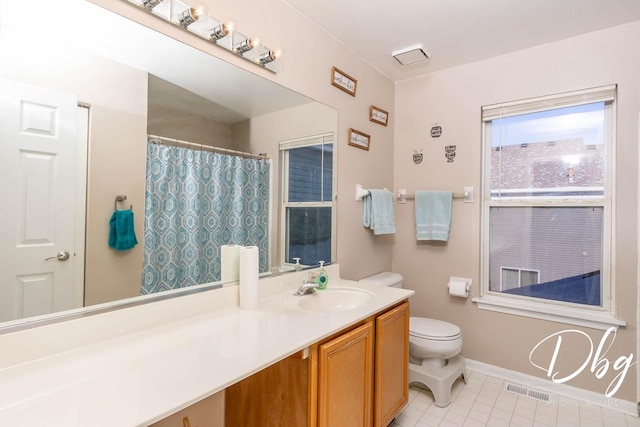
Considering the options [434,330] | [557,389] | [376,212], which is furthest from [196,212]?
[557,389]

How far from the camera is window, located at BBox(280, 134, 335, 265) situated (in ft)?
6.21

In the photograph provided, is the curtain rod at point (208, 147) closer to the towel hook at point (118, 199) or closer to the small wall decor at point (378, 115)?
the towel hook at point (118, 199)

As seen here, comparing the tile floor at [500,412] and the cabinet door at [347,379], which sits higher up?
the cabinet door at [347,379]

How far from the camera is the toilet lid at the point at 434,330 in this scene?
2.11 metres

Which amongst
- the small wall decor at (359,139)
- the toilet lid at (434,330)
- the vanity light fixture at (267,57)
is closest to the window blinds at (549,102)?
the small wall decor at (359,139)

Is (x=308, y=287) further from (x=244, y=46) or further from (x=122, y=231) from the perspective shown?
(x=244, y=46)

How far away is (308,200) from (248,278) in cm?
73

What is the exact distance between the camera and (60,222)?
105 centimetres

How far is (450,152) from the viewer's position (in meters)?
2.59

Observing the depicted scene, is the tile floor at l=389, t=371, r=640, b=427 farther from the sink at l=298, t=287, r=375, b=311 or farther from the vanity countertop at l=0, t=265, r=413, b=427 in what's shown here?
the vanity countertop at l=0, t=265, r=413, b=427

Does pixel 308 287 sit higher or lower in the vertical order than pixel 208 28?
lower

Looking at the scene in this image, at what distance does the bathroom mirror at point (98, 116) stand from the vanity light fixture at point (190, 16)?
3.4 inches

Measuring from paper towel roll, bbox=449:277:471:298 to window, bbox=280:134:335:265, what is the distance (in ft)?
3.33

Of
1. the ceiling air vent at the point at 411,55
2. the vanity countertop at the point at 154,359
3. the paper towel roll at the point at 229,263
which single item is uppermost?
the ceiling air vent at the point at 411,55
